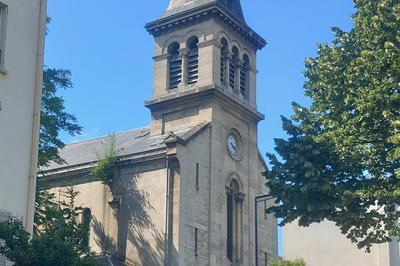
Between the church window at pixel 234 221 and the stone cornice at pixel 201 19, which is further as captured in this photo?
the stone cornice at pixel 201 19

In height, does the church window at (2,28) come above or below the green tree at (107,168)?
below

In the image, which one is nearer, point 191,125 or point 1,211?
point 1,211

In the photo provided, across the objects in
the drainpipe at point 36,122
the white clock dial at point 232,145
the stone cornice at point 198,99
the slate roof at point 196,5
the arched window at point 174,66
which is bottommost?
the drainpipe at point 36,122

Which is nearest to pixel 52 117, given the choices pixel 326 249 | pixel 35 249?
pixel 35 249

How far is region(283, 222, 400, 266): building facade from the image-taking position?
5178cm

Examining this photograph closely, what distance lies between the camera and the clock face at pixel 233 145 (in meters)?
41.2

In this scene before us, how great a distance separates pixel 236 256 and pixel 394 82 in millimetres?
21772

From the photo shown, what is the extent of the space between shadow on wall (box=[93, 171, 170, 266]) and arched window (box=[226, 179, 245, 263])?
4.93 m

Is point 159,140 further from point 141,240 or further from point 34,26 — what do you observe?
point 34,26

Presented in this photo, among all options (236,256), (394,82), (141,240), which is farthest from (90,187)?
(394,82)

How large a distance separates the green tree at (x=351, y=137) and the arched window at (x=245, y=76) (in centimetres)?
2039

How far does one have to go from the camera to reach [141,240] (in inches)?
1458

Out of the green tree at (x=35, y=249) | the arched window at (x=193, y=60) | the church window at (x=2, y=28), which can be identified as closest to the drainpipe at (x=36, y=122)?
the church window at (x=2, y=28)

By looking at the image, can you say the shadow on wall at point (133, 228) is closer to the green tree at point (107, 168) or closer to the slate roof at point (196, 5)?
the green tree at point (107, 168)
